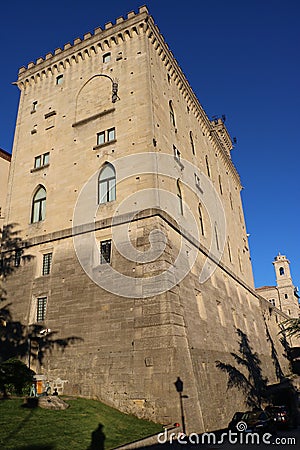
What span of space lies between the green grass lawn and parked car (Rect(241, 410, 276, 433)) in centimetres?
606

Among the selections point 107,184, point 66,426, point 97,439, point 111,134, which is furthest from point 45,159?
point 97,439

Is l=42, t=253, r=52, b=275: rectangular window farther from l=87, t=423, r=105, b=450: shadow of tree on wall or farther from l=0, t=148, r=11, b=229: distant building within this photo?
l=87, t=423, r=105, b=450: shadow of tree on wall

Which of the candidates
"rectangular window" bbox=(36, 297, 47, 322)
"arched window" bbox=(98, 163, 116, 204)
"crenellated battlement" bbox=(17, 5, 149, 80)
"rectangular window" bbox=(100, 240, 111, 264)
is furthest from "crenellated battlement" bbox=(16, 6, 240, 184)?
"rectangular window" bbox=(36, 297, 47, 322)

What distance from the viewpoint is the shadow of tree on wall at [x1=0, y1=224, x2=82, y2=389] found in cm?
1962

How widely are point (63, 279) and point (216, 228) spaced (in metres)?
16.1

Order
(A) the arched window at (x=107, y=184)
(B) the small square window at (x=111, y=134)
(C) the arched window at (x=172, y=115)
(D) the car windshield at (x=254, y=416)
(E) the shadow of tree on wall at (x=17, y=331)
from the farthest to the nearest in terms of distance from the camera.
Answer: (C) the arched window at (x=172, y=115) → (B) the small square window at (x=111, y=134) → (A) the arched window at (x=107, y=184) → (E) the shadow of tree on wall at (x=17, y=331) → (D) the car windshield at (x=254, y=416)

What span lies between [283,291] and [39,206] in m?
69.1

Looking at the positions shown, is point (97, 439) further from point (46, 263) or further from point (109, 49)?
point (109, 49)

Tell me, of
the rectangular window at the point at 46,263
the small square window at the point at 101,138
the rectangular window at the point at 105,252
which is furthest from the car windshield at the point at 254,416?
the small square window at the point at 101,138

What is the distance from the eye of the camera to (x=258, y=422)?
1806 centimetres

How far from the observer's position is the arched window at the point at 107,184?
21.9 meters

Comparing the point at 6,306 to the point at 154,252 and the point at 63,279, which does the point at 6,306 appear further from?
the point at 154,252

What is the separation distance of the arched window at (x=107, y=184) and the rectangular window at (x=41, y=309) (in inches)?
265

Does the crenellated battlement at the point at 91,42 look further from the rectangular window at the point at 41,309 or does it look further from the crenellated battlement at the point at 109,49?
the rectangular window at the point at 41,309
